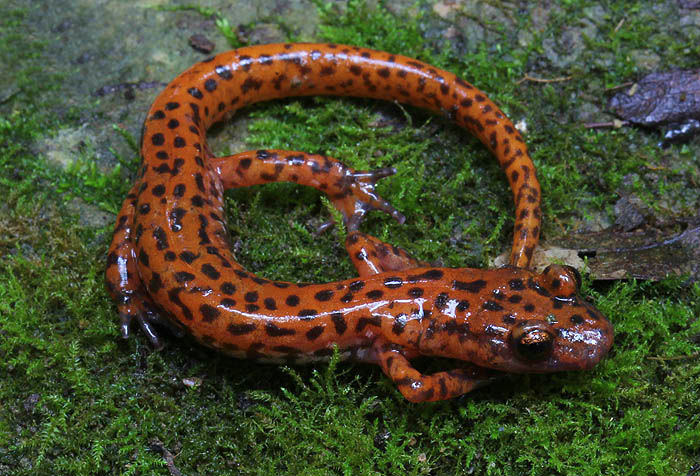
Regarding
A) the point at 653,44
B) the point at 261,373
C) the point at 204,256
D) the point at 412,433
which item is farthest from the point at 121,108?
the point at 653,44

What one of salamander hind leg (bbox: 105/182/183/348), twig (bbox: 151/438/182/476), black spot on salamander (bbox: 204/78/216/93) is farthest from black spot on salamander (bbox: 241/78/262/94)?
twig (bbox: 151/438/182/476)

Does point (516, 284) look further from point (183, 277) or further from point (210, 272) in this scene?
point (183, 277)

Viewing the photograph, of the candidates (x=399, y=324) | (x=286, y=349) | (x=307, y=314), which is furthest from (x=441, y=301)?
(x=286, y=349)

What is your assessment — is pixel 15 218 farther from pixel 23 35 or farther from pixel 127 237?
pixel 23 35

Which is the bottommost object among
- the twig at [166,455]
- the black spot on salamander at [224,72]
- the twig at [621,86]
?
the twig at [166,455]

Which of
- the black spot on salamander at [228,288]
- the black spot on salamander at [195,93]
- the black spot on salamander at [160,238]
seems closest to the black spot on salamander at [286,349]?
the black spot on salamander at [228,288]

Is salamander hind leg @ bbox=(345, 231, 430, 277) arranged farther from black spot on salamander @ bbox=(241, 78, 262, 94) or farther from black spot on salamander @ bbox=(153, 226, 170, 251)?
black spot on salamander @ bbox=(241, 78, 262, 94)

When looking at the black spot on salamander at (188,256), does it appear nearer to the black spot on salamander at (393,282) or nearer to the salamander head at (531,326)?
the black spot on salamander at (393,282)

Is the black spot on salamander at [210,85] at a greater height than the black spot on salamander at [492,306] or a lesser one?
greater
